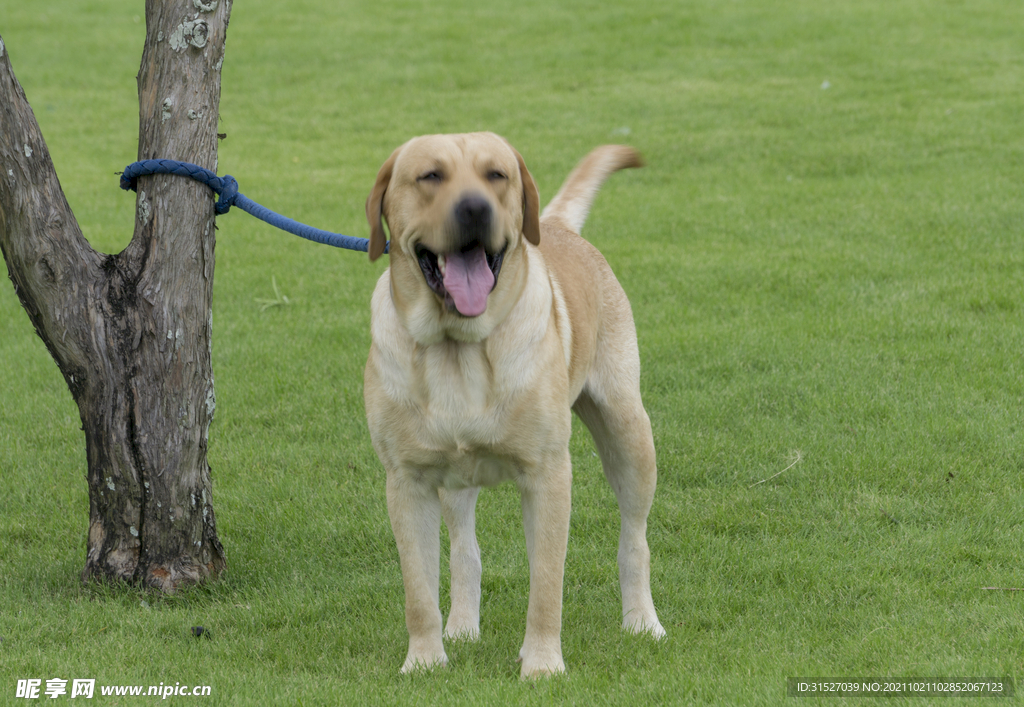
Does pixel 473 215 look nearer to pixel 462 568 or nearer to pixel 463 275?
pixel 463 275

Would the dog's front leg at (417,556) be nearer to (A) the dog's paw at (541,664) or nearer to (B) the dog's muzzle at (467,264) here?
(A) the dog's paw at (541,664)

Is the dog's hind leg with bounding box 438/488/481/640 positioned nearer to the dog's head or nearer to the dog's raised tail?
the dog's head

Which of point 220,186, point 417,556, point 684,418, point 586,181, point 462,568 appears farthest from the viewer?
point 684,418

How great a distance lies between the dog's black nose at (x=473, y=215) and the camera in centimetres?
317

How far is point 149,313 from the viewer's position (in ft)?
14.0

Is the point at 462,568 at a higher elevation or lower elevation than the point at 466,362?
lower

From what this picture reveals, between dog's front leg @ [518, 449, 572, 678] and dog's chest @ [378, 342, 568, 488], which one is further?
dog's front leg @ [518, 449, 572, 678]

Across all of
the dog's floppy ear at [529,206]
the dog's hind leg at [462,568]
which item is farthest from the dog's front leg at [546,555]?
the dog's floppy ear at [529,206]

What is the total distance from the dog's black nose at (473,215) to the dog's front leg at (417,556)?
916mm

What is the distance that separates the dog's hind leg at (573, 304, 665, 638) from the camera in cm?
411

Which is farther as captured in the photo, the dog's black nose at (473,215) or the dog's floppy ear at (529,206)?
the dog's floppy ear at (529,206)

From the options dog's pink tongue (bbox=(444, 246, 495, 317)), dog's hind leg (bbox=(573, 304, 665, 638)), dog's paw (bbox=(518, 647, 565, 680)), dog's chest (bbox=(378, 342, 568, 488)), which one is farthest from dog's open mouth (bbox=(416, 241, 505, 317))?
dog's paw (bbox=(518, 647, 565, 680))

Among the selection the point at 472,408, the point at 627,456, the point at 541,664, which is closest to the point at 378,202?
the point at 472,408

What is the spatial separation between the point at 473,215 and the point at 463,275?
0.71 ft
